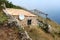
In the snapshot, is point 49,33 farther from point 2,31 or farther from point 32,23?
point 2,31

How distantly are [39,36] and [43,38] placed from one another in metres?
0.58

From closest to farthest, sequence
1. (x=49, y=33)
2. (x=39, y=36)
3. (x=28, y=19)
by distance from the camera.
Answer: (x=39, y=36) < (x=28, y=19) < (x=49, y=33)

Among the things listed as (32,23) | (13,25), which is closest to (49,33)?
(32,23)

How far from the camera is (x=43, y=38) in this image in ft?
104

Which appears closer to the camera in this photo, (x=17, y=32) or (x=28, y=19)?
(x=17, y=32)

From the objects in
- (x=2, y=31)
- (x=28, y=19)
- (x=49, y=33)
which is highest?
(x=2, y=31)

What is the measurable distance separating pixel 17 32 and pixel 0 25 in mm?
1590

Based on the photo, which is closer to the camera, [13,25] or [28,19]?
[13,25]

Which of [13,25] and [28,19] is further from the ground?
[13,25]

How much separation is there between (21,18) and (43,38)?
3.39 meters

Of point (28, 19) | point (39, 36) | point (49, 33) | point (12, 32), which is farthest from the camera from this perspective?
point (49, 33)

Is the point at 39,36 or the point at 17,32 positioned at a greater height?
the point at 17,32

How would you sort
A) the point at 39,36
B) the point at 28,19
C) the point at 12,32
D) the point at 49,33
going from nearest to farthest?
1. the point at 12,32
2. the point at 39,36
3. the point at 28,19
4. the point at 49,33

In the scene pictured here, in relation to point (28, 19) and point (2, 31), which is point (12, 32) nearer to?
point (2, 31)
